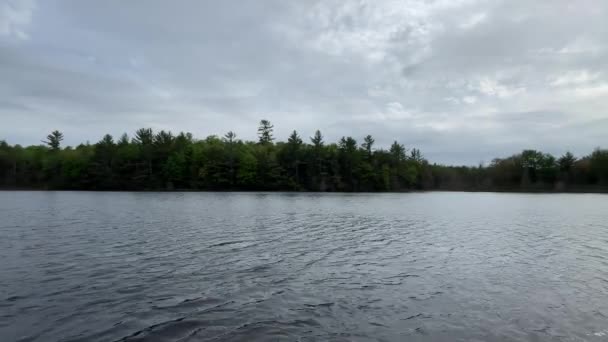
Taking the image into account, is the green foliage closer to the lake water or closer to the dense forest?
the dense forest

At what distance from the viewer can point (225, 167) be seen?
117125 mm

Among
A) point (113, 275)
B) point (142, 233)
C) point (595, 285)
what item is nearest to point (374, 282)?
point (595, 285)

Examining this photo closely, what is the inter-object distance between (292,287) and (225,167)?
108398mm

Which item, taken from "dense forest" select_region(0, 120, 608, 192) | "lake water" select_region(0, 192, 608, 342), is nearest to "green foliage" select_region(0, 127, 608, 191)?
"dense forest" select_region(0, 120, 608, 192)

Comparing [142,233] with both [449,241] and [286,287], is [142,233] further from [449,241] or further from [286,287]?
[449,241]

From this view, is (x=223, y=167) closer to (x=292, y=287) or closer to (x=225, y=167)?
(x=225, y=167)

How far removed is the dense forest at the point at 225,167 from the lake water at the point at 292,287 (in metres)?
95.1

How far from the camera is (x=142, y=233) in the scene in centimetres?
2189

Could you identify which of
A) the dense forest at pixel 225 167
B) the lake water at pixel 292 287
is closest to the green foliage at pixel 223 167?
the dense forest at pixel 225 167

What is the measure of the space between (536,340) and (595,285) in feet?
22.8

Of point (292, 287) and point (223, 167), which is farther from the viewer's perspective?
point (223, 167)

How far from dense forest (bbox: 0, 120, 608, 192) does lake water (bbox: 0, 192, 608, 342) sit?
9508 cm

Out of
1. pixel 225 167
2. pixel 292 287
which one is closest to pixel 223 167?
pixel 225 167

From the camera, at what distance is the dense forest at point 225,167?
11162 cm
